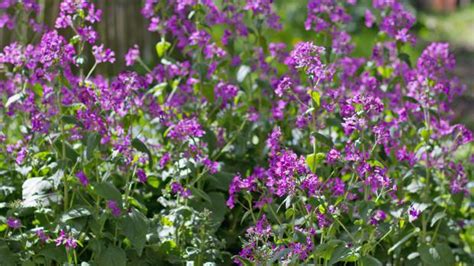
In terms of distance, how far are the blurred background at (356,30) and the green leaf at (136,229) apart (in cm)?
191

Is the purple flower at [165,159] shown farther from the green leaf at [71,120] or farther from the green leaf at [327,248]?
the green leaf at [327,248]

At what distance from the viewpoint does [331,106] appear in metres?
3.22

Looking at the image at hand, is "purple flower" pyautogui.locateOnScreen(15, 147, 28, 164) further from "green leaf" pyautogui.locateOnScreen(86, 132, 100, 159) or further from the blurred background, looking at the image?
the blurred background

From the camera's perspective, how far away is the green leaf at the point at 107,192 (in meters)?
3.15

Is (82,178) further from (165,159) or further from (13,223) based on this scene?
(165,159)

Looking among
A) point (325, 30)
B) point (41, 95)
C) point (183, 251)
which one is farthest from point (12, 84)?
point (325, 30)

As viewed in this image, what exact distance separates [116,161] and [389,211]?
1160mm

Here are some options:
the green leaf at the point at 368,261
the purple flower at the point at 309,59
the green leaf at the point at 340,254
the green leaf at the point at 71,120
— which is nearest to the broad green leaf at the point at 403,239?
the green leaf at the point at 368,261

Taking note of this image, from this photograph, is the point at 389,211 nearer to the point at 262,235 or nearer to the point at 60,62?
the point at 262,235

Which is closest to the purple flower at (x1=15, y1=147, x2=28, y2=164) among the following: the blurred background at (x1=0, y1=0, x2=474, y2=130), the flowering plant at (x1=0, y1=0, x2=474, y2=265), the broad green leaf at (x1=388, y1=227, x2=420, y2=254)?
the flowering plant at (x1=0, y1=0, x2=474, y2=265)

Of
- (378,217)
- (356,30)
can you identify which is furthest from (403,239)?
(356,30)

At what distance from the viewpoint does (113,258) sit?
10.4 feet

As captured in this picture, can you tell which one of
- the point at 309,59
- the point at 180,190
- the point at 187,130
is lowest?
the point at 180,190

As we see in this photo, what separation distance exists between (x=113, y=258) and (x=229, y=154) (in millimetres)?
1028
